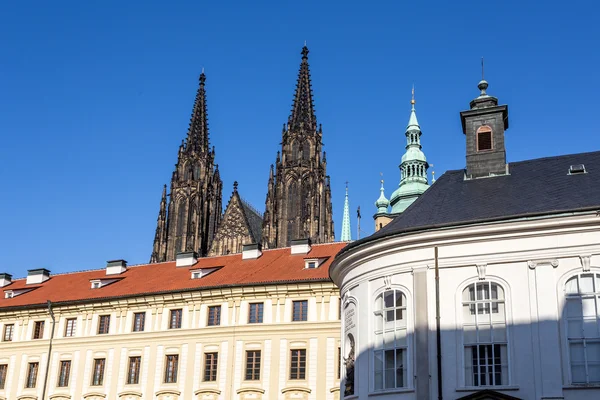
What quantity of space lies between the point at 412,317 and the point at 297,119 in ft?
228

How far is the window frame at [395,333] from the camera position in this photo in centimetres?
2725

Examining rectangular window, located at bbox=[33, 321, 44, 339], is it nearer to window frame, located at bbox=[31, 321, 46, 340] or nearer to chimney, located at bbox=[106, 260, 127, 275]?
window frame, located at bbox=[31, 321, 46, 340]

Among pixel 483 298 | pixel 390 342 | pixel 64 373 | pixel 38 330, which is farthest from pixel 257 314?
pixel 483 298

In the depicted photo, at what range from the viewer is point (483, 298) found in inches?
Answer: 1069

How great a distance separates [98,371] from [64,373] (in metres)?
2.45

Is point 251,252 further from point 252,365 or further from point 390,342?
point 390,342

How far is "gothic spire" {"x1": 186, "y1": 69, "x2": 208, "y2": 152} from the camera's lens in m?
101

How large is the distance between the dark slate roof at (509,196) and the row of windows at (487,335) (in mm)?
2363

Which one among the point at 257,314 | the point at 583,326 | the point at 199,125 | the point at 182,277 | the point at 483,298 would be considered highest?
the point at 199,125

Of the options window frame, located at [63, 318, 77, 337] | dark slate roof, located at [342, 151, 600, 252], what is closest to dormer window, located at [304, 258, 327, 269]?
dark slate roof, located at [342, 151, 600, 252]

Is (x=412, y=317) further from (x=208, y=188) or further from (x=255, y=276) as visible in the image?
(x=208, y=188)

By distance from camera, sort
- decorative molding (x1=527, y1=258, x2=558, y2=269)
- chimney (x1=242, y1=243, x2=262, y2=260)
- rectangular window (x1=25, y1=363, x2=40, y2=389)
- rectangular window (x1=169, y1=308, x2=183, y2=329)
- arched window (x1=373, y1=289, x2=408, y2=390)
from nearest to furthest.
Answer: decorative molding (x1=527, y1=258, x2=558, y2=269) < arched window (x1=373, y1=289, x2=408, y2=390) < rectangular window (x1=169, y1=308, x2=183, y2=329) < rectangular window (x1=25, y1=363, x2=40, y2=389) < chimney (x1=242, y1=243, x2=262, y2=260)

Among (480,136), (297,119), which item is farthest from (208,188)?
(480,136)

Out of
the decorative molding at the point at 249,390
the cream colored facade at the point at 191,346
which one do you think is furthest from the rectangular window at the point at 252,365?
the decorative molding at the point at 249,390
